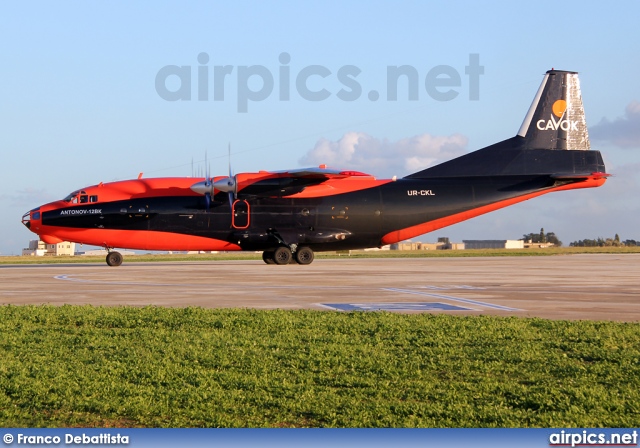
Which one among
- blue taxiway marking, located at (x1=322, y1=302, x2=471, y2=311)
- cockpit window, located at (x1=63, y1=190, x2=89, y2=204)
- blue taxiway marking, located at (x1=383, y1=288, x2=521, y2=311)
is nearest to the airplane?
cockpit window, located at (x1=63, y1=190, x2=89, y2=204)

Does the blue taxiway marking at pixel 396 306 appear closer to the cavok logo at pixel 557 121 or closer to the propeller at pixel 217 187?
the propeller at pixel 217 187

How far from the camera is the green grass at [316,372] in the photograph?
7805 mm

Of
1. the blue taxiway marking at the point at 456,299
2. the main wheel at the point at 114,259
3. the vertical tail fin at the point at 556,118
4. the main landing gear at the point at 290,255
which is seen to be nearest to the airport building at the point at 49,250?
the main wheel at the point at 114,259

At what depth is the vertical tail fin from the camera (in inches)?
1668

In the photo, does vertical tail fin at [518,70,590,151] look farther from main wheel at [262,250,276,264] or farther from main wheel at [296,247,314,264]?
main wheel at [262,250,276,264]

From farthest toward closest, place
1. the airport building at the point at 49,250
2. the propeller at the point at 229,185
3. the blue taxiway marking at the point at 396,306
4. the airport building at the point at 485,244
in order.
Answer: the airport building at the point at 485,244, the airport building at the point at 49,250, the propeller at the point at 229,185, the blue taxiway marking at the point at 396,306

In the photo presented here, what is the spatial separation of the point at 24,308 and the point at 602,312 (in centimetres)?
1319

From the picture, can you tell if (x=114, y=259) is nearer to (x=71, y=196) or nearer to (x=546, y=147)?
(x=71, y=196)

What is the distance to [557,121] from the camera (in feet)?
140

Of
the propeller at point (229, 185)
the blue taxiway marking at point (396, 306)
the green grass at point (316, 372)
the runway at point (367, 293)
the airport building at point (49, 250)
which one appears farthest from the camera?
the airport building at point (49, 250)

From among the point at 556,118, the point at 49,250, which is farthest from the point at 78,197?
the point at 49,250

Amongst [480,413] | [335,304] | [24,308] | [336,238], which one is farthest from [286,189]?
[480,413]

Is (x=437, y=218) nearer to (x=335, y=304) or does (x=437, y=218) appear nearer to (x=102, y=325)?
(x=335, y=304)

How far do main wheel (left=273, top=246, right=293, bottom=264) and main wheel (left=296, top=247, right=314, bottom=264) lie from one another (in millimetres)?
585
